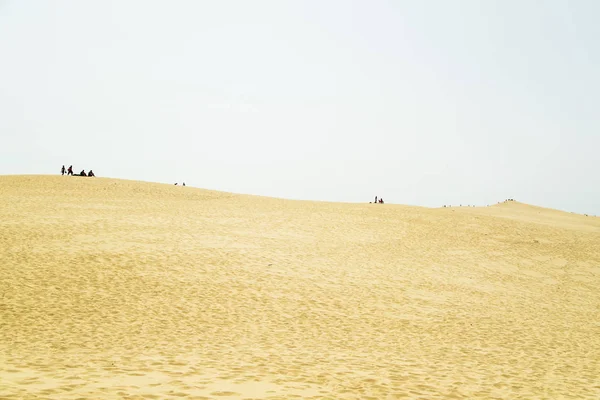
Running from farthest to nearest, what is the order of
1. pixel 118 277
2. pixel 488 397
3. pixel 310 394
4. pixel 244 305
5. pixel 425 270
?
pixel 425 270 → pixel 118 277 → pixel 244 305 → pixel 488 397 → pixel 310 394

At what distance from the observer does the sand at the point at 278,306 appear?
396 inches

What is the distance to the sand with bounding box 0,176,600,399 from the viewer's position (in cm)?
1006

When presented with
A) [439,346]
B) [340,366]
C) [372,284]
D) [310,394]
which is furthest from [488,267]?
[310,394]

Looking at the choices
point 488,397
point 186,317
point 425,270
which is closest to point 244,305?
point 186,317

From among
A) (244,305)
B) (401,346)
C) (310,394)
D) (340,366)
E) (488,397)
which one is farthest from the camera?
(244,305)

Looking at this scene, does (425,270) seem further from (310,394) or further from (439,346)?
(310,394)

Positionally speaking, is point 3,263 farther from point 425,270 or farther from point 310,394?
point 425,270

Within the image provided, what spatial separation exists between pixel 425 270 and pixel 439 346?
Answer: 10997 mm

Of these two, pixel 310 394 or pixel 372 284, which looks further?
pixel 372 284

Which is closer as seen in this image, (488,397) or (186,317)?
(488,397)

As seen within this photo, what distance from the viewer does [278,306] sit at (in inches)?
682

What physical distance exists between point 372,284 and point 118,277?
10811 millimetres

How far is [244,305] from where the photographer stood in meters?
17.0

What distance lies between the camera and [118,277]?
18469mm
